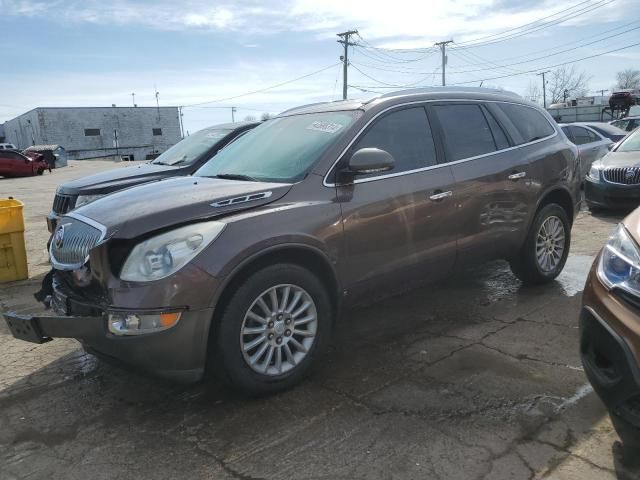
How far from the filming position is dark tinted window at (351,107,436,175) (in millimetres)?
4008

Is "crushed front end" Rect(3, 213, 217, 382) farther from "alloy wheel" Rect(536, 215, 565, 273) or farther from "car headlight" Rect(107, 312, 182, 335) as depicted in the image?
"alloy wheel" Rect(536, 215, 565, 273)

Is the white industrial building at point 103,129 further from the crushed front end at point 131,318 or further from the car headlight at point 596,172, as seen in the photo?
the crushed front end at point 131,318

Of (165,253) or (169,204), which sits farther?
(169,204)

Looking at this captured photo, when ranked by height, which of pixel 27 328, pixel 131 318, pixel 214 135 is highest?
pixel 214 135

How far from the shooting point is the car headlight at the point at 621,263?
2.49 meters

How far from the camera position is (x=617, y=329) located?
7.98 ft

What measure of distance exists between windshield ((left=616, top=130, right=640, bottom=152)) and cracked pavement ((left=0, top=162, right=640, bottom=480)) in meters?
6.30

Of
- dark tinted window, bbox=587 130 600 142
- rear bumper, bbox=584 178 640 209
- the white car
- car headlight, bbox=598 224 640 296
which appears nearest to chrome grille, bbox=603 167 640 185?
rear bumper, bbox=584 178 640 209

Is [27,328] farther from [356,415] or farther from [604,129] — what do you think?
[604,129]

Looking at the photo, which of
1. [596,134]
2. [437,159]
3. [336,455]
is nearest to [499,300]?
[437,159]

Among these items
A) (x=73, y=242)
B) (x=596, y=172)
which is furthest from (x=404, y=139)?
(x=596, y=172)

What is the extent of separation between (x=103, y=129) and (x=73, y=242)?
2990 inches

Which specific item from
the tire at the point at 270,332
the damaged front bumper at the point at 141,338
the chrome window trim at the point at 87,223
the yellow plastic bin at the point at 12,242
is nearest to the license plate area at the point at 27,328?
the damaged front bumper at the point at 141,338

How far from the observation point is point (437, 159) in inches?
169
